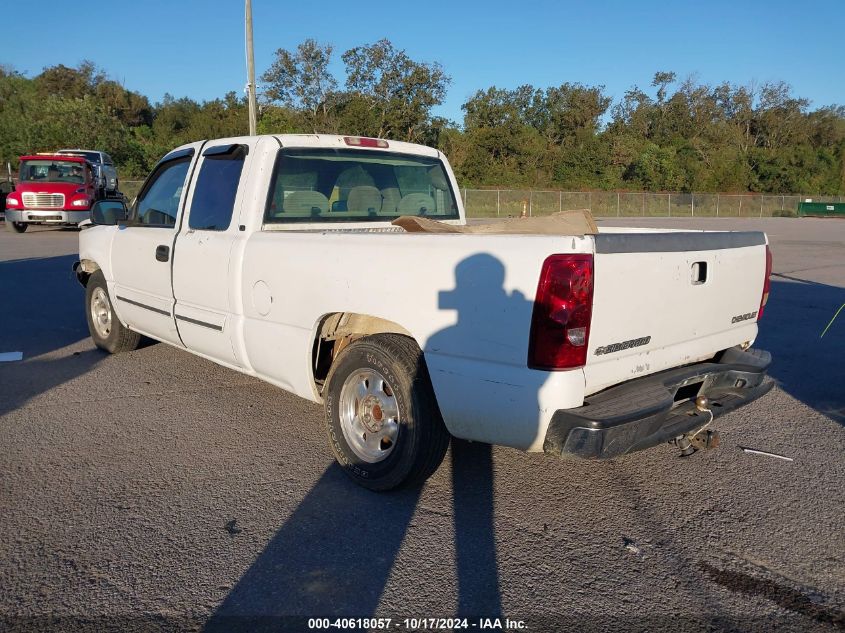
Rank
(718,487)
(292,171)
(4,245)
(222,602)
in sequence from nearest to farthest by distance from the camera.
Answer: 1. (222,602)
2. (718,487)
3. (292,171)
4. (4,245)

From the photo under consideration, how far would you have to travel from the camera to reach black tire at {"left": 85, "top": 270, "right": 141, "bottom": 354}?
22.2 feet

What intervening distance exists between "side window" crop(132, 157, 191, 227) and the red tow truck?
1754 cm

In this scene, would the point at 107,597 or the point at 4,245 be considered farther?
the point at 4,245

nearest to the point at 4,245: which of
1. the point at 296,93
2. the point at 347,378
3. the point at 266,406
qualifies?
the point at 266,406

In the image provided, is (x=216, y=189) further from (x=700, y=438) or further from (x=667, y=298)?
(x=700, y=438)

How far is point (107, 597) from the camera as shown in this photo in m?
2.94

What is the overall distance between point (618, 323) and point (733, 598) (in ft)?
4.05

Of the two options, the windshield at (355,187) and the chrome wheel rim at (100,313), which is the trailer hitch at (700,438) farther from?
the chrome wheel rim at (100,313)

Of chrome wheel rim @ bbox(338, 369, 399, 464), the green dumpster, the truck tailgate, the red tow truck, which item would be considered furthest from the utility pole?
the green dumpster

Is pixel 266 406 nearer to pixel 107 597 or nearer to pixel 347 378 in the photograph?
pixel 347 378

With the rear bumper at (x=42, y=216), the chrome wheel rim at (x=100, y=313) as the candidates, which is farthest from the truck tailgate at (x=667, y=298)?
the rear bumper at (x=42, y=216)

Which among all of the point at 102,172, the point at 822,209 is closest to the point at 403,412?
the point at 102,172

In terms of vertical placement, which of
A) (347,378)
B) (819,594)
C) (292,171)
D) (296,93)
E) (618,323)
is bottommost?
(819,594)

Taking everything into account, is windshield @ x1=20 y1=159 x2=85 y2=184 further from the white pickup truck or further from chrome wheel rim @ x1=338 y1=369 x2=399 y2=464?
chrome wheel rim @ x1=338 y1=369 x2=399 y2=464
